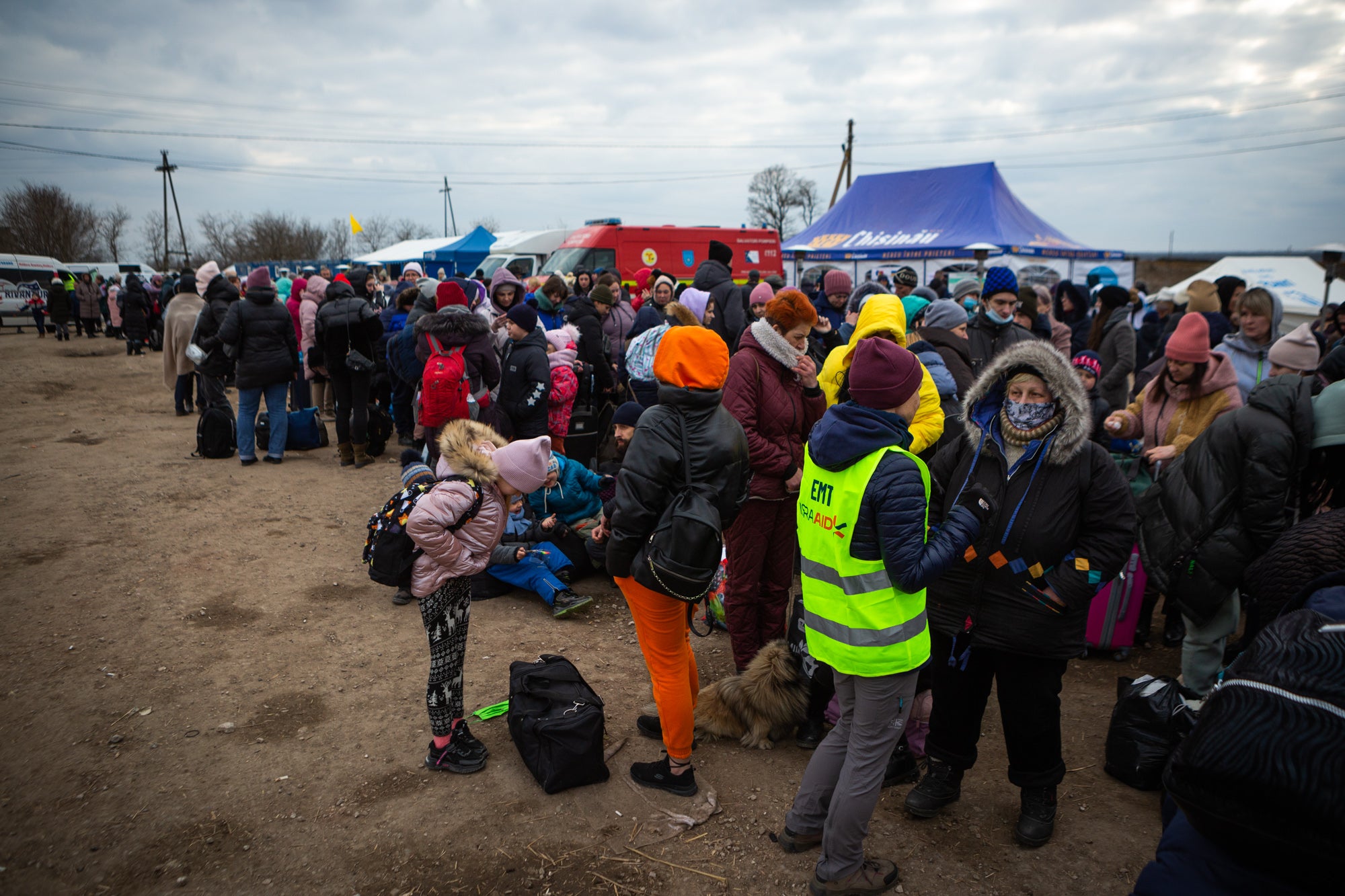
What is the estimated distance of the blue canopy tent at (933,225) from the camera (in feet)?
59.4

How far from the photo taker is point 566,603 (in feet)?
16.3

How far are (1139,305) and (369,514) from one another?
1115 centimetres

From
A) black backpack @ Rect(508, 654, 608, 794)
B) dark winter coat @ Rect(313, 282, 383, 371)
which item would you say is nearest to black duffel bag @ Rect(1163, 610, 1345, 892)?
black backpack @ Rect(508, 654, 608, 794)

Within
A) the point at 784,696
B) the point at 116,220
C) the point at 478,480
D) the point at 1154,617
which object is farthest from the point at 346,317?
the point at 116,220

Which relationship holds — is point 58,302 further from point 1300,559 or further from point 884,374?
point 1300,559

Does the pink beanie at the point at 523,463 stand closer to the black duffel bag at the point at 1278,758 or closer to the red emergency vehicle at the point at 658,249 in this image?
the black duffel bag at the point at 1278,758

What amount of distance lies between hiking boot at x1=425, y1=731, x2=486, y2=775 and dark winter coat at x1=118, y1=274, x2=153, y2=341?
1944 cm

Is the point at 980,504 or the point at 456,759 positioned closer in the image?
the point at 980,504

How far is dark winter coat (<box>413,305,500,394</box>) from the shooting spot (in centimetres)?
551

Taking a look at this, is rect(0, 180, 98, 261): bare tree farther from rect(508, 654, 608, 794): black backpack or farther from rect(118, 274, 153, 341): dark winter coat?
rect(508, 654, 608, 794): black backpack

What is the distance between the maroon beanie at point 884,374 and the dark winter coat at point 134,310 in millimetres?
20801

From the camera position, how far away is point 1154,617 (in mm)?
5043

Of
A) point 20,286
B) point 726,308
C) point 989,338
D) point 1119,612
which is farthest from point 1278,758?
point 20,286

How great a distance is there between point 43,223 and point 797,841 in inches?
2231
